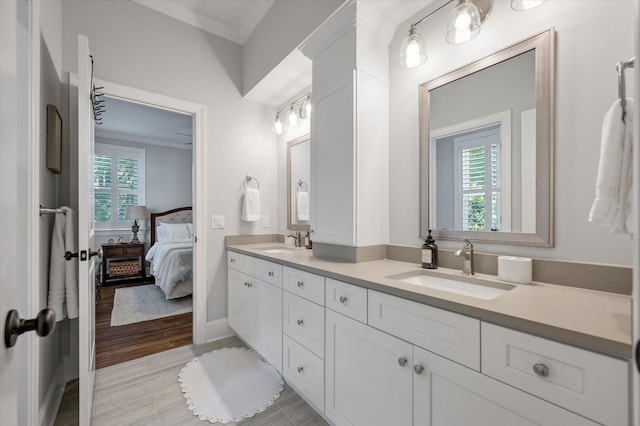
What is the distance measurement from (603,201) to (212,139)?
272cm

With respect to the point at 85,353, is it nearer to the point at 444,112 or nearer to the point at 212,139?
the point at 212,139

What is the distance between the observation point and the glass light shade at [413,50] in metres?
1.48

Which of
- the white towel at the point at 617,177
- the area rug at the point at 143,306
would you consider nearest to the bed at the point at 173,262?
the area rug at the point at 143,306

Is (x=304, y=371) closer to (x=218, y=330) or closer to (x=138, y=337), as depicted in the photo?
(x=218, y=330)

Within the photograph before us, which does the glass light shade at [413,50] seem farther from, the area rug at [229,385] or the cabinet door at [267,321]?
the area rug at [229,385]

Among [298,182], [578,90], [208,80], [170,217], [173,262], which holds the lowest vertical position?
[173,262]

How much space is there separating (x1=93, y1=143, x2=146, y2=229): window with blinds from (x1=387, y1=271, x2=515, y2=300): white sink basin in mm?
5718

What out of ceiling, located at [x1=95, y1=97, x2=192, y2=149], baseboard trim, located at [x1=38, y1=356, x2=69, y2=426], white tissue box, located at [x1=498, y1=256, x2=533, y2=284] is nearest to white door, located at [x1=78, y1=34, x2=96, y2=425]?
baseboard trim, located at [x1=38, y1=356, x2=69, y2=426]

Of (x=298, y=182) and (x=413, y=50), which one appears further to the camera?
(x=298, y=182)

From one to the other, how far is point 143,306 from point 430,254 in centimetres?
370

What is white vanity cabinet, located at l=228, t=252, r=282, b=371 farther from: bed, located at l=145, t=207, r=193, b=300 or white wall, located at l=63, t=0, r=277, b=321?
bed, located at l=145, t=207, r=193, b=300

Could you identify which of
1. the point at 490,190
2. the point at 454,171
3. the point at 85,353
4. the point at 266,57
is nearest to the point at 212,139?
the point at 266,57

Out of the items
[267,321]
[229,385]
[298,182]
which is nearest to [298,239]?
[298,182]

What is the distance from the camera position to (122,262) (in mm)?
4883
